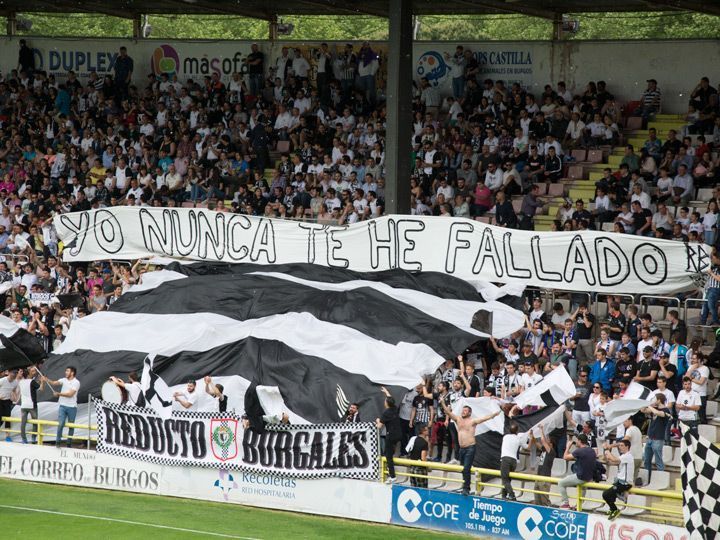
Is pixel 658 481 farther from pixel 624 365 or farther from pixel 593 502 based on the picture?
pixel 624 365

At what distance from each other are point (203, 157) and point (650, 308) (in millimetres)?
12469

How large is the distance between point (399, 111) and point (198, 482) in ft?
27.4

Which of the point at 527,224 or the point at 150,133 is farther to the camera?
the point at 150,133

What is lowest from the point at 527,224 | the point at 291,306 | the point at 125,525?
the point at 125,525

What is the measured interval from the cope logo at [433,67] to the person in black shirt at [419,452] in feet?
45.5

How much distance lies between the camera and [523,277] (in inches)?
819

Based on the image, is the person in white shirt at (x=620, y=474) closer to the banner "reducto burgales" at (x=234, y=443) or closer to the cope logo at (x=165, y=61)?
the banner "reducto burgales" at (x=234, y=443)

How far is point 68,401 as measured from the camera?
20.3 metres

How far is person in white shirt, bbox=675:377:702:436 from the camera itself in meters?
17.5

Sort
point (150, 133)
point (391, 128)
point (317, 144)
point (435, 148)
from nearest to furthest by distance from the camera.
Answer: point (391, 128) < point (435, 148) < point (317, 144) < point (150, 133)

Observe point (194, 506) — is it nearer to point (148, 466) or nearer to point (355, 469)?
point (148, 466)

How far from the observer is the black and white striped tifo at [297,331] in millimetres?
19328

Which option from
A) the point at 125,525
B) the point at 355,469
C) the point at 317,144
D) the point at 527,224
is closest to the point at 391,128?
the point at 527,224

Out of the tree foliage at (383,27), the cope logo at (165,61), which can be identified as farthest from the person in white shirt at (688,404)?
the cope logo at (165,61)
